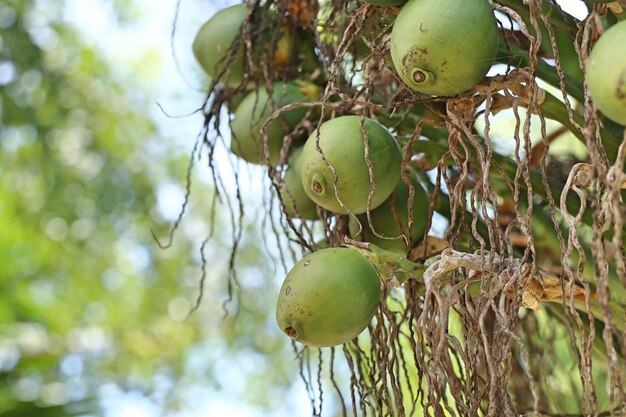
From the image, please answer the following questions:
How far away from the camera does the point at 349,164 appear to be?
3.32 ft

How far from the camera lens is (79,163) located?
11.2 feet

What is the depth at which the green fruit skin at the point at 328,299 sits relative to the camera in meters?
0.91

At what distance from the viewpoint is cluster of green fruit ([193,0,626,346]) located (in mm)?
865

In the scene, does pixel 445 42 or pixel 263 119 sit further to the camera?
pixel 263 119

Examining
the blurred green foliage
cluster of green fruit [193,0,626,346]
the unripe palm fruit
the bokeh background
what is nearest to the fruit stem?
cluster of green fruit [193,0,626,346]

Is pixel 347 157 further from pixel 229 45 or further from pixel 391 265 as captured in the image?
pixel 229 45

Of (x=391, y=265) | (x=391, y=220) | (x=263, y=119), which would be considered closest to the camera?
(x=391, y=265)

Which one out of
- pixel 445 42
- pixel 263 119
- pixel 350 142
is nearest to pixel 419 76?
pixel 445 42

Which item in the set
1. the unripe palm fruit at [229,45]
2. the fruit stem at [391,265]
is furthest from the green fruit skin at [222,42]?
the fruit stem at [391,265]

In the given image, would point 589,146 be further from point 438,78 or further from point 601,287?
point 438,78

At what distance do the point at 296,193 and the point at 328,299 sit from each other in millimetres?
334

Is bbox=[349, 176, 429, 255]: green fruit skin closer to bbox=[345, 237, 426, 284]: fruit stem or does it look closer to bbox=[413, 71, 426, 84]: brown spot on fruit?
bbox=[345, 237, 426, 284]: fruit stem

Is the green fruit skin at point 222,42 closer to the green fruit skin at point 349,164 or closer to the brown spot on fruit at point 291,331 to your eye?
the green fruit skin at point 349,164

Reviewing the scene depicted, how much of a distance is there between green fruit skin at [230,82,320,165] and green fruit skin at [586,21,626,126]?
23.8 inches
